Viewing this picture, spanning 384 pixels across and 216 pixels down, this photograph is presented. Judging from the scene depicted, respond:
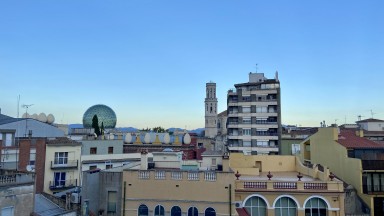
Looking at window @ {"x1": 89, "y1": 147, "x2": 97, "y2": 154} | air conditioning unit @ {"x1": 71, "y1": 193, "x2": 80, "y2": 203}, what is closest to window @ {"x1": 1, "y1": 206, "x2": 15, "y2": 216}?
air conditioning unit @ {"x1": 71, "y1": 193, "x2": 80, "y2": 203}

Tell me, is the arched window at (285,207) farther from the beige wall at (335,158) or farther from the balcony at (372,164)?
the balcony at (372,164)

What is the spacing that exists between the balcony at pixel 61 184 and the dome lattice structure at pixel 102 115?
53.8 meters

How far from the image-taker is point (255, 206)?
2300 cm

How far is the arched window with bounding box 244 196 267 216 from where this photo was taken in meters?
23.0

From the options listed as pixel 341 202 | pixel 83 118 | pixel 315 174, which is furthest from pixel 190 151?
pixel 83 118

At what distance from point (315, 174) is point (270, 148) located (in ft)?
98.2

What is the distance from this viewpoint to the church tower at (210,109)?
124 m

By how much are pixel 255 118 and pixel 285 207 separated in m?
34.7

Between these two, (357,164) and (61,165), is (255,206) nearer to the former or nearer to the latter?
(357,164)

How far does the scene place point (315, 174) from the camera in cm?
2619

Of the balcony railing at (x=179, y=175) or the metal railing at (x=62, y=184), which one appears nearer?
the balcony railing at (x=179, y=175)

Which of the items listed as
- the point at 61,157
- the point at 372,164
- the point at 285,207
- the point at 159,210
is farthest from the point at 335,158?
the point at 61,157

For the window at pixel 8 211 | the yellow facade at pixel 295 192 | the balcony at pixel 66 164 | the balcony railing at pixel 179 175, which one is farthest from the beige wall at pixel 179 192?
the balcony at pixel 66 164

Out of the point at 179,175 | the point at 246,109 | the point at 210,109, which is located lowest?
the point at 179,175
